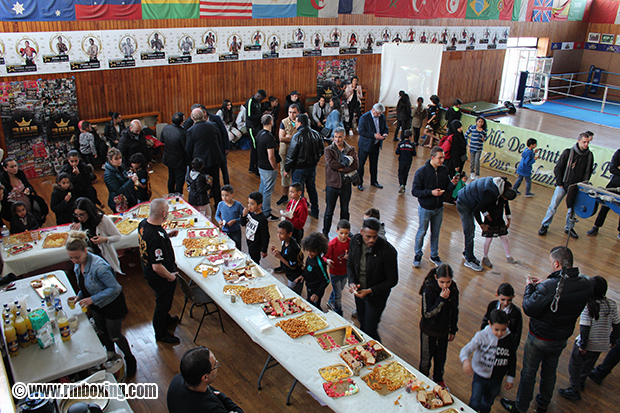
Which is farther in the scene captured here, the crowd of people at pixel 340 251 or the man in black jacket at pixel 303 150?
the man in black jacket at pixel 303 150

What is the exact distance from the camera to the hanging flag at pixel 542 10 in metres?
18.6

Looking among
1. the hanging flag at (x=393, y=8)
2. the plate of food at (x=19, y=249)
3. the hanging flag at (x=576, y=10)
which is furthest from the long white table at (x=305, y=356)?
the hanging flag at (x=576, y=10)

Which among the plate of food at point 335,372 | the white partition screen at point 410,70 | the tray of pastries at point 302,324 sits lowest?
the plate of food at point 335,372

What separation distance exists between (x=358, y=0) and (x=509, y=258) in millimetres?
9769

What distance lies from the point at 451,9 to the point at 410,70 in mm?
3314

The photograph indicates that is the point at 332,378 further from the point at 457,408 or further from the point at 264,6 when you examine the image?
the point at 264,6

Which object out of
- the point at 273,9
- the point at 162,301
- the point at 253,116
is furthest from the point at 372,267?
the point at 273,9

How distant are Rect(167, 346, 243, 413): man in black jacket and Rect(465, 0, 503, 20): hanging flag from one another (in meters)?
16.6

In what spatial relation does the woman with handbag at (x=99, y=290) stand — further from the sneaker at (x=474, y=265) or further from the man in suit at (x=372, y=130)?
the man in suit at (x=372, y=130)

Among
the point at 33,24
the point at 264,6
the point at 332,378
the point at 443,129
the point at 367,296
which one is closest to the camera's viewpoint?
the point at 332,378

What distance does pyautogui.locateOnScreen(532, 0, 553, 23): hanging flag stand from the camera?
1862 centimetres

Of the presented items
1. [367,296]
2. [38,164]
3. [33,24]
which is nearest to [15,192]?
[38,164]

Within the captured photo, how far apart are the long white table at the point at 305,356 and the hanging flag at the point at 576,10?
21.2 metres

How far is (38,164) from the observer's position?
10.3 m
